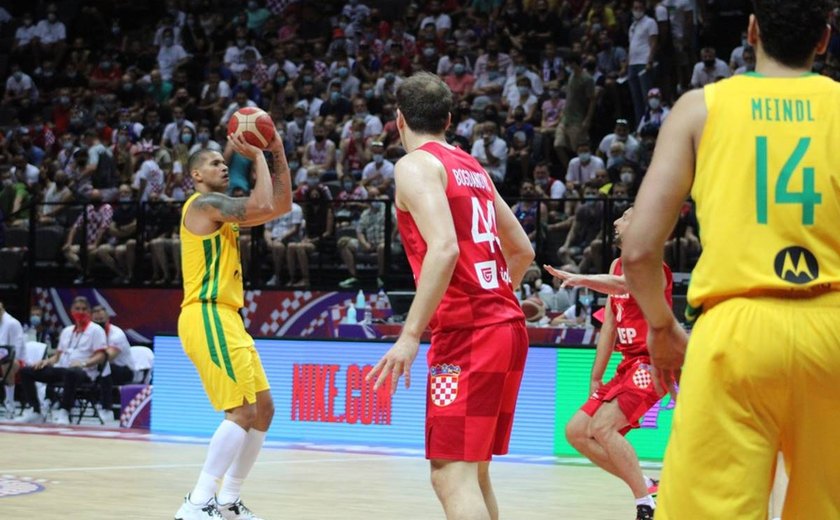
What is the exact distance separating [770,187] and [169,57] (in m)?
22.3

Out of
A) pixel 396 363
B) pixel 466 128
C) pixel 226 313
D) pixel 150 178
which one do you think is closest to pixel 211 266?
pixel 226 313

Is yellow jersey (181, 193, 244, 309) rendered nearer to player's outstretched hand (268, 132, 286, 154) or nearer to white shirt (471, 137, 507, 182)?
player's outstretched hand (268, 132, 286, 154)

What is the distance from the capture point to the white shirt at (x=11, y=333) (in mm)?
16688

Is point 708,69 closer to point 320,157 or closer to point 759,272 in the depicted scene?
point 320,157

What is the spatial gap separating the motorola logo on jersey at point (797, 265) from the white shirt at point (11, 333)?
14.8 m

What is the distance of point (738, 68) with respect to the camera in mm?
17781

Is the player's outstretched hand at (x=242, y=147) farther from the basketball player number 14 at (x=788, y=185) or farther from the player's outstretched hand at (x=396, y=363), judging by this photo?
the basketball player number 14 at (x=788, y=185)

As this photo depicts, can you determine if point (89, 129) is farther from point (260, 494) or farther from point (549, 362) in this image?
point (260, 494)

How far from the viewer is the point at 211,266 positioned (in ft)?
25.5

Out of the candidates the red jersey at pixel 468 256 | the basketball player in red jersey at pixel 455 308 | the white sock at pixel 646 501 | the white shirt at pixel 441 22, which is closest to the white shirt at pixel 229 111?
the white shirt at pixel 441 22

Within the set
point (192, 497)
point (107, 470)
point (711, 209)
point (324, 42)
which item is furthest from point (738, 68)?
point (711, 209)

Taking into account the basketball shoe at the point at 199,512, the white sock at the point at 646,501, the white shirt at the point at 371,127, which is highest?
the white shirt at the point at 371,127

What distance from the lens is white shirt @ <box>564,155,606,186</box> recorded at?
17156mm

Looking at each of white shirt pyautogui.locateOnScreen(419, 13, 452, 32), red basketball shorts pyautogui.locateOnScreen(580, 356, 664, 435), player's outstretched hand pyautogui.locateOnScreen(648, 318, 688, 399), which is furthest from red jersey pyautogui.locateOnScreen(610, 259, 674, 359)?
white shirt pyautogui.locateOnScreen(419, 13, 452, 32)
